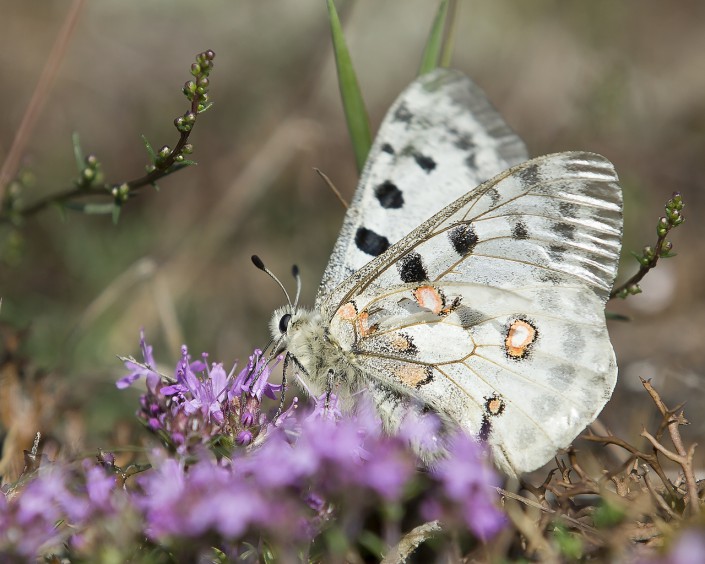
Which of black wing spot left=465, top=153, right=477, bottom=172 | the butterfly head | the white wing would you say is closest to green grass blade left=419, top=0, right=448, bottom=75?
the white wing

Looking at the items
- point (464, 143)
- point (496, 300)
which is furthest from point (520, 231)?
point (464, 143)

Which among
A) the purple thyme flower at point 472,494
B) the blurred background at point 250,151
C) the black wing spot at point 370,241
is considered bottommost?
the blurred background at point 250,151

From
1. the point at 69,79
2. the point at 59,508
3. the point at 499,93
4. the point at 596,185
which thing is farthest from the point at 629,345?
the point at 69,79

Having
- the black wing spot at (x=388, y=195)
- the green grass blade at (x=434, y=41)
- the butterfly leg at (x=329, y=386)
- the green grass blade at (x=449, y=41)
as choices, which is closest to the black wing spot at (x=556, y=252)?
the black wing spot at (x=388, y=195)

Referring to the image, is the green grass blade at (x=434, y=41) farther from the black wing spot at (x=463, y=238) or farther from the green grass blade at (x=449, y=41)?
the black wing spot at (x=463, y=238)

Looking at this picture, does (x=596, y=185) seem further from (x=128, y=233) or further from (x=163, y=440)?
(x=128, y=233)

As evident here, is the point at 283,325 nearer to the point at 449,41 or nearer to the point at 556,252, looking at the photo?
the point at 556,252

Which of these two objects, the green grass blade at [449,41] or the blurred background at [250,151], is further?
the blurred background at [250,151]
